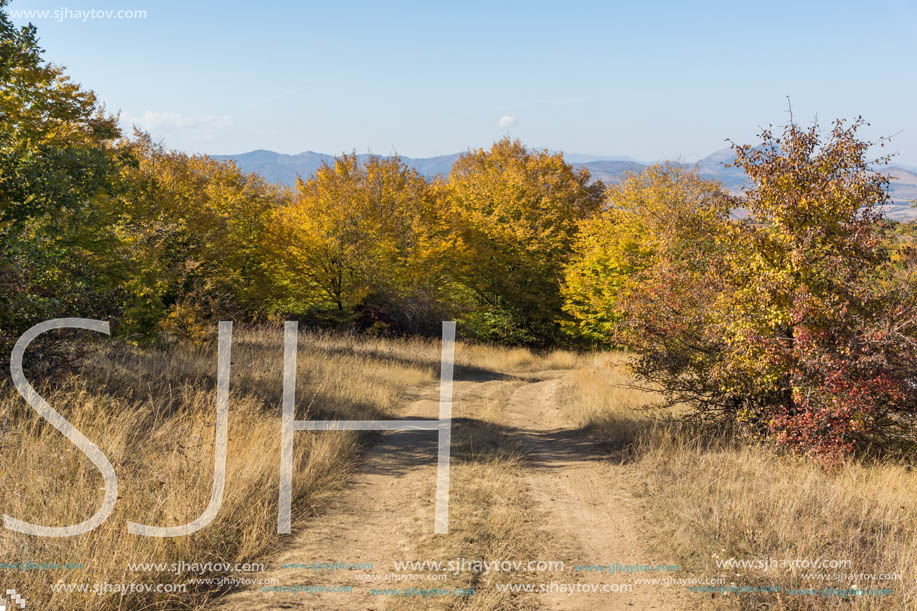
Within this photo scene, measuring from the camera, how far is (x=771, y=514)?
623 centimetres

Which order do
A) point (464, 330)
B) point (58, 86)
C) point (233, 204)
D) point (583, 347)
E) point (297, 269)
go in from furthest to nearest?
1. point (583, 347)
2. point (464, 330)
3. point (233, 204)
4. point (297, 269)
5. point (58, 86)

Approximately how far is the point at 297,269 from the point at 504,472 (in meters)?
18.4

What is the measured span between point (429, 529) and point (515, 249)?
30771mm

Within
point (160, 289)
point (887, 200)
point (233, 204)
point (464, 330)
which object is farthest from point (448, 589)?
point (464, 330)

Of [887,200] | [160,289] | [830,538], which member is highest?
[887,200]

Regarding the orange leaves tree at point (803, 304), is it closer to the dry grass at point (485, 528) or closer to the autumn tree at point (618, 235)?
the dry grass at point (485, 528)

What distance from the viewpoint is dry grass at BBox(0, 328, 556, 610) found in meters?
4.42

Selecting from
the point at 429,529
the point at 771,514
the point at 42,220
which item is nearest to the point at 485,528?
the point at 429,529

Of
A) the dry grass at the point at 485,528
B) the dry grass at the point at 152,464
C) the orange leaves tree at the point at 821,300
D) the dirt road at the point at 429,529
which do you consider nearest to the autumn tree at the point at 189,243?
the dry grass at the point at 152,464

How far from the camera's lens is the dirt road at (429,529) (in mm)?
4648

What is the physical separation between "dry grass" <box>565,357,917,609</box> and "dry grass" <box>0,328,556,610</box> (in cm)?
404

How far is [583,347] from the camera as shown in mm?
38781

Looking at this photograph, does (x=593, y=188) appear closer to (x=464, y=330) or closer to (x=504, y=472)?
(x=464, y=330)

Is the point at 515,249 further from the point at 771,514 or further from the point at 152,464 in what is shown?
the point at 152,464
